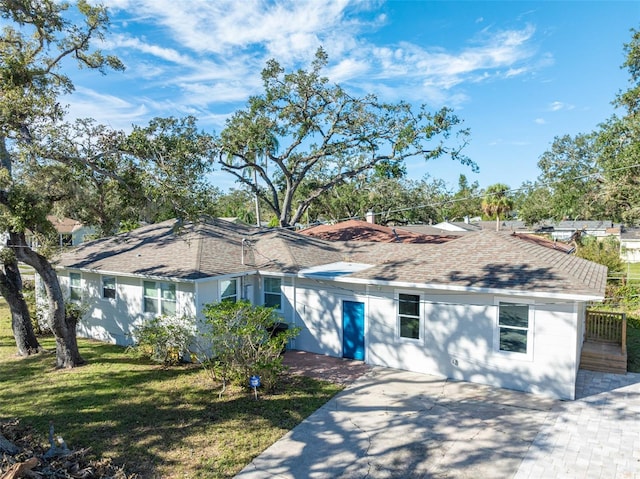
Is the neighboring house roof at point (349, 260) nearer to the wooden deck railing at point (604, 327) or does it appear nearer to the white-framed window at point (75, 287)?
the white-framed window at point (75, 287)

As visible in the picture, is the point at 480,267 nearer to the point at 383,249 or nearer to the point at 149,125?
the point at 383,249

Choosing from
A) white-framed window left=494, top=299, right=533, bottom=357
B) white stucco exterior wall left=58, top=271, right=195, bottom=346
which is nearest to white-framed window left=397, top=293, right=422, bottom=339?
white-framed window left=494, top=299, right=533, bottom=357

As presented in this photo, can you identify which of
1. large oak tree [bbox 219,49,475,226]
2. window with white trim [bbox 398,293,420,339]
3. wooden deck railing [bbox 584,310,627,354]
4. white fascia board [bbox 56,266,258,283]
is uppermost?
large oak tree [bbox 219,49,475,226]

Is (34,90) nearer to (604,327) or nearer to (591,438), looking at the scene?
(591,438)

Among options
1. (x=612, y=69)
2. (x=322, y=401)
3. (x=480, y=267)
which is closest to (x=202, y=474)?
(x=322, y=401)

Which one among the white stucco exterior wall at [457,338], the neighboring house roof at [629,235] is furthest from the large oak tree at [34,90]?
the neighboring house roof at [629,235]

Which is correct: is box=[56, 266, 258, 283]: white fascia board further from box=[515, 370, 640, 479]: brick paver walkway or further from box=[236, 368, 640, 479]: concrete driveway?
box=[515, 370, 640, 479]: brick paver walkway
